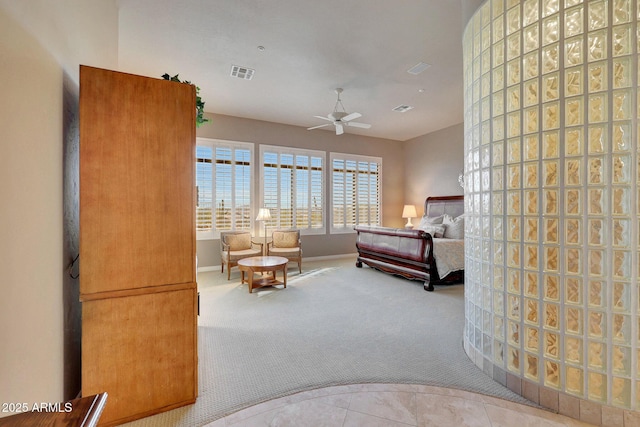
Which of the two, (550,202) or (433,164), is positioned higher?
(433,164)

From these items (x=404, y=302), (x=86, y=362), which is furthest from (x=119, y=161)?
(x=404, y=302)

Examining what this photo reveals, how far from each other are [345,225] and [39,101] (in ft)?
21.1

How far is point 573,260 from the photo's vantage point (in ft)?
5.76

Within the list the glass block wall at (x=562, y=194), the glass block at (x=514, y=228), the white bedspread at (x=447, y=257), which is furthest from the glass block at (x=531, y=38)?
the white bedspread at (x=447, y=257)

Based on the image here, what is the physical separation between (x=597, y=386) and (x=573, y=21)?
7.26 feet

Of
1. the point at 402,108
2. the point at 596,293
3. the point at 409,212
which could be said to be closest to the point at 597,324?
the point at 596,293

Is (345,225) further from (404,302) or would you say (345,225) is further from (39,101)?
(39,101)

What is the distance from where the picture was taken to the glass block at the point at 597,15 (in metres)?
1.66

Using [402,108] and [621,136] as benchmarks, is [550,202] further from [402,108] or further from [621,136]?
[402,108]

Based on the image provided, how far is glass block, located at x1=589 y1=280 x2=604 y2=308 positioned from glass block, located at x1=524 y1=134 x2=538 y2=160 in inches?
A: 32.6

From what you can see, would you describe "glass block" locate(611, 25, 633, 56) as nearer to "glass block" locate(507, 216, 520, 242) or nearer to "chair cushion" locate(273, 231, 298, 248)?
"glass block" locate(507, 216, 520, 242)

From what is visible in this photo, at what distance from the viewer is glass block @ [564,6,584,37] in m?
1.72

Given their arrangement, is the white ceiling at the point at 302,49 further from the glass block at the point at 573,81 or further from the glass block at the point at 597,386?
the glass block at the point at 597,386

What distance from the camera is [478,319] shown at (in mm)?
2299
